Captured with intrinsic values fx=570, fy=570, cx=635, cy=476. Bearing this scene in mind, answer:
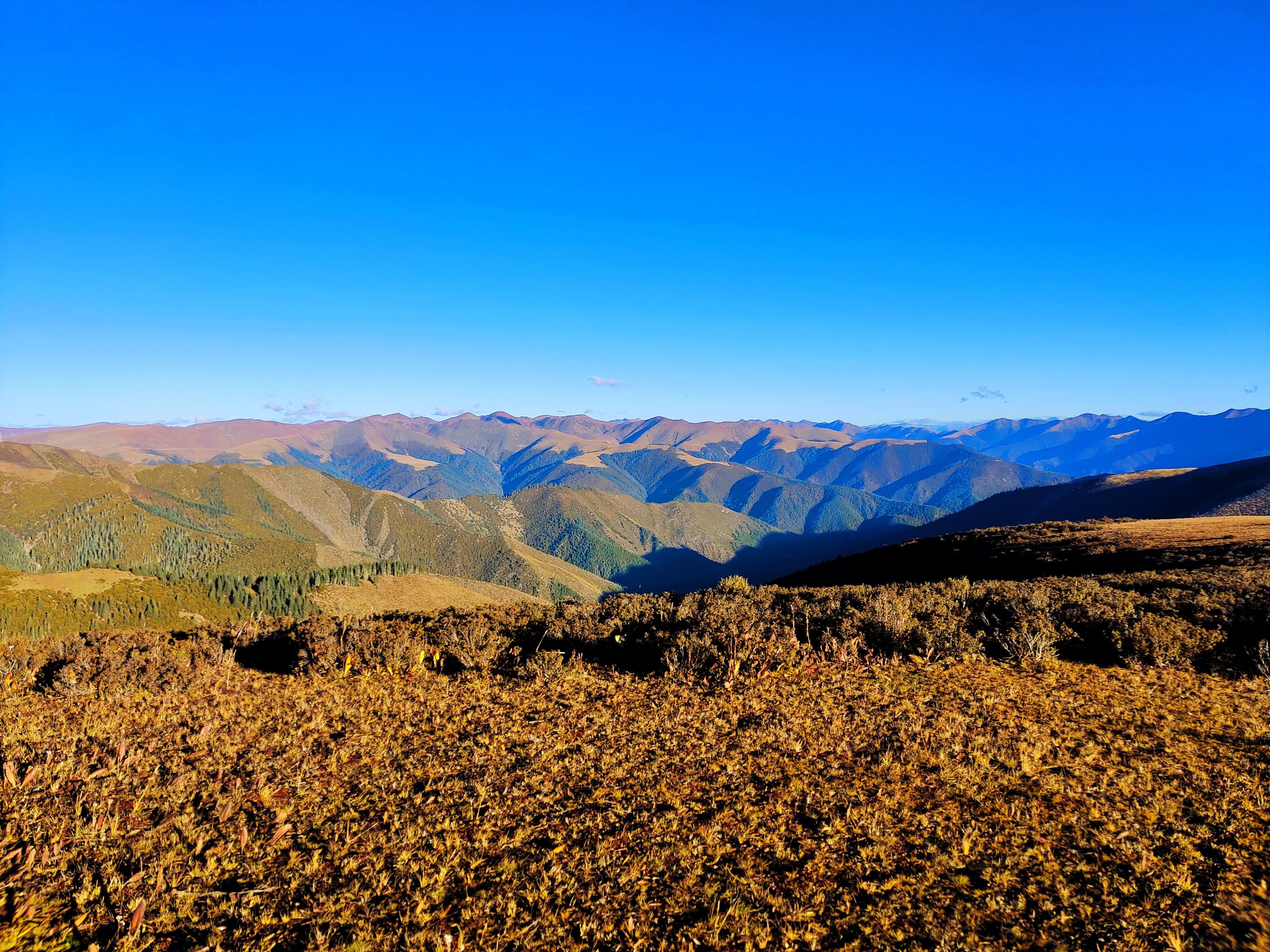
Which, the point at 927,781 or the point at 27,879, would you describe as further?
the point at 927,781

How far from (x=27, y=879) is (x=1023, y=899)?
11278 millimetres

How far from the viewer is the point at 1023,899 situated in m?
6.06

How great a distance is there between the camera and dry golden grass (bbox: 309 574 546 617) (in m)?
140

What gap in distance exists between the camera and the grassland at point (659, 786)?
596cm

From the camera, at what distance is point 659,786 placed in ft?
28.2

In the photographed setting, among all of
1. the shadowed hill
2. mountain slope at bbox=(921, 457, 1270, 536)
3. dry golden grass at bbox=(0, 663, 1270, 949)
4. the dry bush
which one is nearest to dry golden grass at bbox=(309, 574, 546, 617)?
the shadowed hill

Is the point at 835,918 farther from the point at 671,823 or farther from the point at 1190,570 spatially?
the point at 1190,570

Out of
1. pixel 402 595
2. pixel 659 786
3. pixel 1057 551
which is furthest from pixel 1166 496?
pixel 402 595

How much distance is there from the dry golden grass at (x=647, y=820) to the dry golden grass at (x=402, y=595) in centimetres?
12299

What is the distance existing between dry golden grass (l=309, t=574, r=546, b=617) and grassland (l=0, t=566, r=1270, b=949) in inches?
4724

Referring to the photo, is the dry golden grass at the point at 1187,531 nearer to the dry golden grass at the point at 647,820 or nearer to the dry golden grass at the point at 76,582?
the dry golden grass at the point at 647,820

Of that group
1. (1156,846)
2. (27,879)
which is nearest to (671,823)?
(1156,846)

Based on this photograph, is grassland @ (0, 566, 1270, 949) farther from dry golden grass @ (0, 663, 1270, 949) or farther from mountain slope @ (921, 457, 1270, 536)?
mountain slope @ (921, 457, 1270, 536)

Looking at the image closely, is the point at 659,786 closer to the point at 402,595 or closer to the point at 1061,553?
the point at 1061,553
